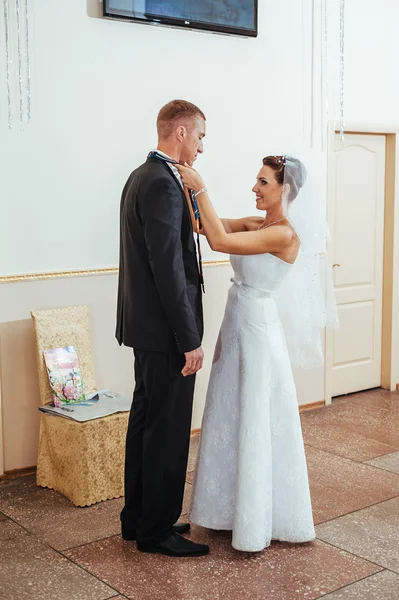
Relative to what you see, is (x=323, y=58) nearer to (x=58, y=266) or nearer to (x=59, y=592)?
(x=58, y=266)

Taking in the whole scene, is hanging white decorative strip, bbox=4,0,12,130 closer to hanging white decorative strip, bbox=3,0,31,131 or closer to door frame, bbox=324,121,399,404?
hanging white decorative strip, bbox=3,0,31,131

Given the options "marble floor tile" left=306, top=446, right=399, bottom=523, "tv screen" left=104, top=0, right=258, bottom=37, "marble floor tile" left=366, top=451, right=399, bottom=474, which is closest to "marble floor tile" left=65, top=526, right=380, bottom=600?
"marble floor tile" left=306, top=446, right=399, bottom=523

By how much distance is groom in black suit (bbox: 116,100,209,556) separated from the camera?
9.10ft

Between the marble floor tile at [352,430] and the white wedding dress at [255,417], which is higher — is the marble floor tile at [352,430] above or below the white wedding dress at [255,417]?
below

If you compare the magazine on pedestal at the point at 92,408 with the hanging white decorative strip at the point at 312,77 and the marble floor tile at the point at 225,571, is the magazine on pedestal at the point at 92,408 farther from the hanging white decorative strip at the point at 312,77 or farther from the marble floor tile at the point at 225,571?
the hanging white decorative strip at the point at 312,77

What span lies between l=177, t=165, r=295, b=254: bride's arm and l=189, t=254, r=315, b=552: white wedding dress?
0.07 m

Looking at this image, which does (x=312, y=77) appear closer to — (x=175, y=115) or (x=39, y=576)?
(x=175, y=115)

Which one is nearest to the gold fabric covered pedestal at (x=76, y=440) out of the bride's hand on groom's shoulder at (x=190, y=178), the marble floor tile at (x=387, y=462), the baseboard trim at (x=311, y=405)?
the bride's hand on groom's shoulder at (x=190, y=178)

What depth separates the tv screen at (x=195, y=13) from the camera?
13.6 ft

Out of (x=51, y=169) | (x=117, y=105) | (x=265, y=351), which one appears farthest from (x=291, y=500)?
(x=117, y=105)

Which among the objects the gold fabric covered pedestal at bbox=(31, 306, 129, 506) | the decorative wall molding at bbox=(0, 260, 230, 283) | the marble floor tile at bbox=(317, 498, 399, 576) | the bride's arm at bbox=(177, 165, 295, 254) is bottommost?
the marble floor tile at bbox=(317, 498, 399, 576)

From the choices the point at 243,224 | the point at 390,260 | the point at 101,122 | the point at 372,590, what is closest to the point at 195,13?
the point at 101,122

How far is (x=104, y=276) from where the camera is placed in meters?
4.20

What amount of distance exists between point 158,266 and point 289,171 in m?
0.74
